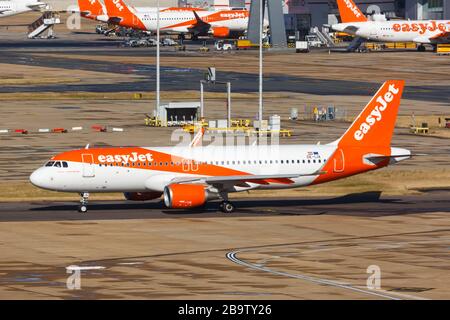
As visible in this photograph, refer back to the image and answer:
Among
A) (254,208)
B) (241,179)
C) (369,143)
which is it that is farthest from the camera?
(254,208)

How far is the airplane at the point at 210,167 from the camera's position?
71.8 m

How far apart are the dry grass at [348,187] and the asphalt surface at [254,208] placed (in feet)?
5.85

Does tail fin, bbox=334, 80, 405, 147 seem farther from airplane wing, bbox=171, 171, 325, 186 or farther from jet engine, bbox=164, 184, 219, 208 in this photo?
jet engine, bbox=164, 184, 219, 208

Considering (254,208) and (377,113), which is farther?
(377,113)

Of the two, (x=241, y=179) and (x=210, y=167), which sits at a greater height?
(x=210, y=167)

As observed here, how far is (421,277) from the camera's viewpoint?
174 feet

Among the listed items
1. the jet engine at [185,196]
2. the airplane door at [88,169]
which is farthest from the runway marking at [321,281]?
the airplane door at [88,169]

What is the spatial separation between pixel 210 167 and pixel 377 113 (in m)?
11.8

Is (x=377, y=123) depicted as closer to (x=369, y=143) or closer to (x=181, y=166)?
(x=369, y=143)

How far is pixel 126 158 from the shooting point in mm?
72312

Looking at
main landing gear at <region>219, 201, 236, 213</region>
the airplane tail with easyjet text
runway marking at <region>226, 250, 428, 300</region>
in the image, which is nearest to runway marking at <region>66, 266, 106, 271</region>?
runway marking at <region>226, 250, 428, 300</region>

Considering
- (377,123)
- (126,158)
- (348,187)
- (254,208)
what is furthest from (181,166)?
(348,187)
